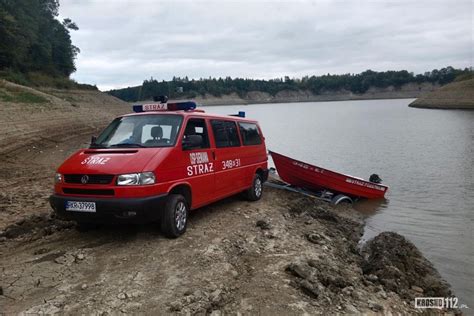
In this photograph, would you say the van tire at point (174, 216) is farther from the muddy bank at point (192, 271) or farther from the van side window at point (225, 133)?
the van side window at point (225, 133)

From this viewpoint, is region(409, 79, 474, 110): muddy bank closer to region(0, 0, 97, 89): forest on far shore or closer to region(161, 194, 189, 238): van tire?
region(0, 0, 97, 89): forest on far shore

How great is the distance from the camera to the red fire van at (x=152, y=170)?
19.8ft

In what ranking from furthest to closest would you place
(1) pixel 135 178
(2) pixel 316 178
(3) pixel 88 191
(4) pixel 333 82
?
(4) pixel 333 82 < (2) pixel 316 178 < (3) pixel 88 191 < (1) pixel 135 178

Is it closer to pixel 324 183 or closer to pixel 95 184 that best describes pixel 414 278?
pixel 95 184

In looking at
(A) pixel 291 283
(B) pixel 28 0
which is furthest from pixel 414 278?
(B) pixel 28 0

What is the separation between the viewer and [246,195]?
389 inches

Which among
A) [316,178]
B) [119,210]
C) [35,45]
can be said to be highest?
[35,45]

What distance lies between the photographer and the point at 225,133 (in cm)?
869

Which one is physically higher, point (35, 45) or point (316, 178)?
point (35, 45)

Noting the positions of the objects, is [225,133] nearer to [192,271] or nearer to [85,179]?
[85,179]

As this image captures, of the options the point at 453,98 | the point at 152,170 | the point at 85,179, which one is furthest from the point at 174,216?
the point at 453,98

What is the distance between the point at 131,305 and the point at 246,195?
543 centimetres

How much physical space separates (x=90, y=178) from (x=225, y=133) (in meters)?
3.22

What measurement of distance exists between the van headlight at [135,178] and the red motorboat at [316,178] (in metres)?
6.98
